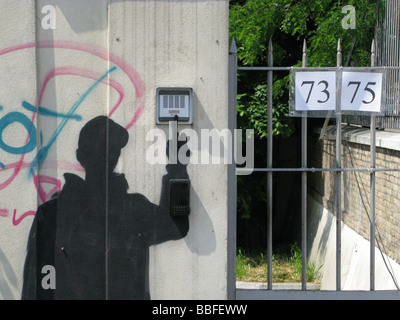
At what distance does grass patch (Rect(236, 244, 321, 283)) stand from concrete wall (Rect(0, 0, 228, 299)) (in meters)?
3.75

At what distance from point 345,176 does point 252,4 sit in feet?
9.27

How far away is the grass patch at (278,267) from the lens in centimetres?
726

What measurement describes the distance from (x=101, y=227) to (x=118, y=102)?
2.72ft

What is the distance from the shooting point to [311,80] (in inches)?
154

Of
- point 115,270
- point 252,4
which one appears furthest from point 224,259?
point 252,4

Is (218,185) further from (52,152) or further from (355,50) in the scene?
(355,50)

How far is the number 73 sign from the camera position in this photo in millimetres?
3904

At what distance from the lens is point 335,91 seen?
392cm

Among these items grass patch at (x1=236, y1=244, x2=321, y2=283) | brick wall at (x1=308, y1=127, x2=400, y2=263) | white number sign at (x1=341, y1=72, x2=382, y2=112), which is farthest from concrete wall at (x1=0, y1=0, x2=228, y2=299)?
grass patch at (x1=236, y1=244, x2=321, y2=283)

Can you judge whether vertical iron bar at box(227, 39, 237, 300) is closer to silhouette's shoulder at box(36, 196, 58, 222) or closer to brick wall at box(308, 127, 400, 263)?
brick wall at box(308, 127, 400, 263)

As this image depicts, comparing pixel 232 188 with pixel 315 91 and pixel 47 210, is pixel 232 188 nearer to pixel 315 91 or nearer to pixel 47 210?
pixel 315 91

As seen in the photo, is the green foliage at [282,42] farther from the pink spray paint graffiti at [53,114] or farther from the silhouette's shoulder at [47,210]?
the silhouette's shoulder at [47,210]

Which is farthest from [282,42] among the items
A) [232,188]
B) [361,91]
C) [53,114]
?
[53,114]

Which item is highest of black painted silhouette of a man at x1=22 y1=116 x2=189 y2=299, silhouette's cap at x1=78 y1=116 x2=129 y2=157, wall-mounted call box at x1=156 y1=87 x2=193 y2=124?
wall-mounted call box at x1=156 y1=87 x2=193 y2=124
